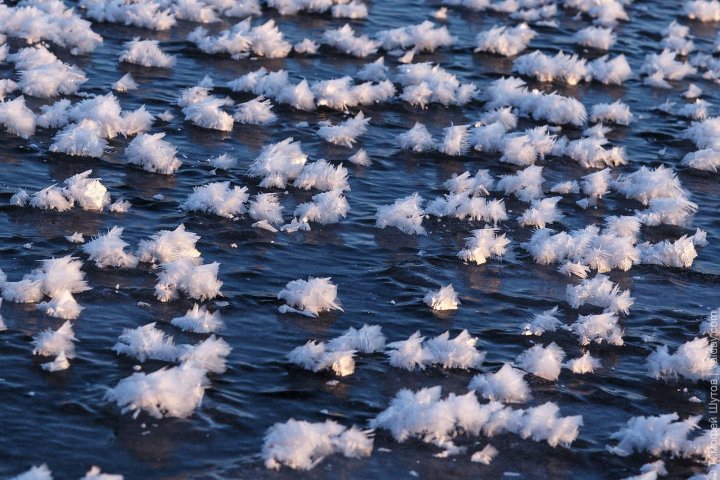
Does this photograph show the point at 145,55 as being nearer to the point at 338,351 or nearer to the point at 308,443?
the point at 338,351

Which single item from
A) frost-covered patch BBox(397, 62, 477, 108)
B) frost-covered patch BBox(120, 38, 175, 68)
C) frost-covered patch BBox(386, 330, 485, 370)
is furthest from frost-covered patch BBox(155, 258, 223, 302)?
frost-covered patch BBox(120, 38, 175, 68)

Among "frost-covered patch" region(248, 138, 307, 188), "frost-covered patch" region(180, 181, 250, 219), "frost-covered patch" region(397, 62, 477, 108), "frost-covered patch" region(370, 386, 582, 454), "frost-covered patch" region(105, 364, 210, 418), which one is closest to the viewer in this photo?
"frost-covered patch" region(105, 364, 210, 418)

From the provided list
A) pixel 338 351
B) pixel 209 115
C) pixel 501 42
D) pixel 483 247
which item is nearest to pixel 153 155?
pixel 209 115

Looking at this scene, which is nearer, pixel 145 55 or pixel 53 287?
pixel 53 287

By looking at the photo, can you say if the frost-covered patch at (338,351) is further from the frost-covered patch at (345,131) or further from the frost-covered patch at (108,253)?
the frost-covered patch at (345,131)

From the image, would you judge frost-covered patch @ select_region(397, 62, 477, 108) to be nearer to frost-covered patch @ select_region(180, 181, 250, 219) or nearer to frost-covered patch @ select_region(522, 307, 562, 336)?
frost-covered patch @ select_region(180, 181, 250, 219)

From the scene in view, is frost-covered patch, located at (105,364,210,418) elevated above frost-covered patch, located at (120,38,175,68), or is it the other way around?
frost-covered patch, located at (120,38,175,68)

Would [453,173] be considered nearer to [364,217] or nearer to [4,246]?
→ [364,217]

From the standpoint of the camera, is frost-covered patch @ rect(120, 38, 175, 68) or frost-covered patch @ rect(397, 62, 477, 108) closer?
frost-covered patch @ rect(397, 62, 477, 108)

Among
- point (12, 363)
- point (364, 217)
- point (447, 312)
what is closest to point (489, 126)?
point (364, 217)

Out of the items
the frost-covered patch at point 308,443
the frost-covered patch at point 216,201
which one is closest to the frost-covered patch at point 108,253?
the frost-covered patch at point 216,201

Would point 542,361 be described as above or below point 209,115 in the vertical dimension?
below

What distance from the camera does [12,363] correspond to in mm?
9734

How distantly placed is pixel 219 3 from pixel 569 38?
6092 mm
